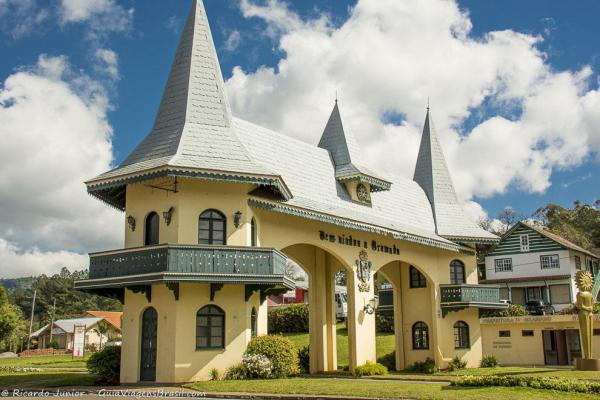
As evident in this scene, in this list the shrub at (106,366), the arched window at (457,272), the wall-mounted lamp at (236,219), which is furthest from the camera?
the arched window at (457,272)

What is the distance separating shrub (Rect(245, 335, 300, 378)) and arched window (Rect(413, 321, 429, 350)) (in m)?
12.4

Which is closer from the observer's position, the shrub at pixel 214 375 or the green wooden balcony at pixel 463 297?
the shrub at pixel 214 375

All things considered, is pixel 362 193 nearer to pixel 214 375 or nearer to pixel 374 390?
pixel 214 375

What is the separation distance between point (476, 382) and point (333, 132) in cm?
1635

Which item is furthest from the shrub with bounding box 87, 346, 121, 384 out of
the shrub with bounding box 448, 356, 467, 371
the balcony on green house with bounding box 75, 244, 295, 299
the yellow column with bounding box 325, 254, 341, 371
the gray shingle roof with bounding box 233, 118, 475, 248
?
the shrub with bounding box 448, 356, 467, 371

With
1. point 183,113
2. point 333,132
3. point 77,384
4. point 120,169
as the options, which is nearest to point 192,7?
point 183,113

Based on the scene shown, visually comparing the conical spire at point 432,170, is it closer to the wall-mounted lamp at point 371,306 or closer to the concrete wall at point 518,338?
the concrete wall at point 518,338

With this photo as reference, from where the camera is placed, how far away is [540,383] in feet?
57.8

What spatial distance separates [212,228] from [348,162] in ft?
33.9

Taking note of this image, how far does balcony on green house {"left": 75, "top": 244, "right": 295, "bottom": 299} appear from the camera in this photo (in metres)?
20.0

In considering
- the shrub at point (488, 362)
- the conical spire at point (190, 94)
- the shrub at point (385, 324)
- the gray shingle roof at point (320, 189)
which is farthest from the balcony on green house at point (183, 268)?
the shrub at point (385, 324)

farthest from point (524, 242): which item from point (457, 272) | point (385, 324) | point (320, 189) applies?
point (320, 189)

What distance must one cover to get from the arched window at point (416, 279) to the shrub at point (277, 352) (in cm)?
1294

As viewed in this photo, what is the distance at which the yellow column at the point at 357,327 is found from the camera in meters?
27.8
